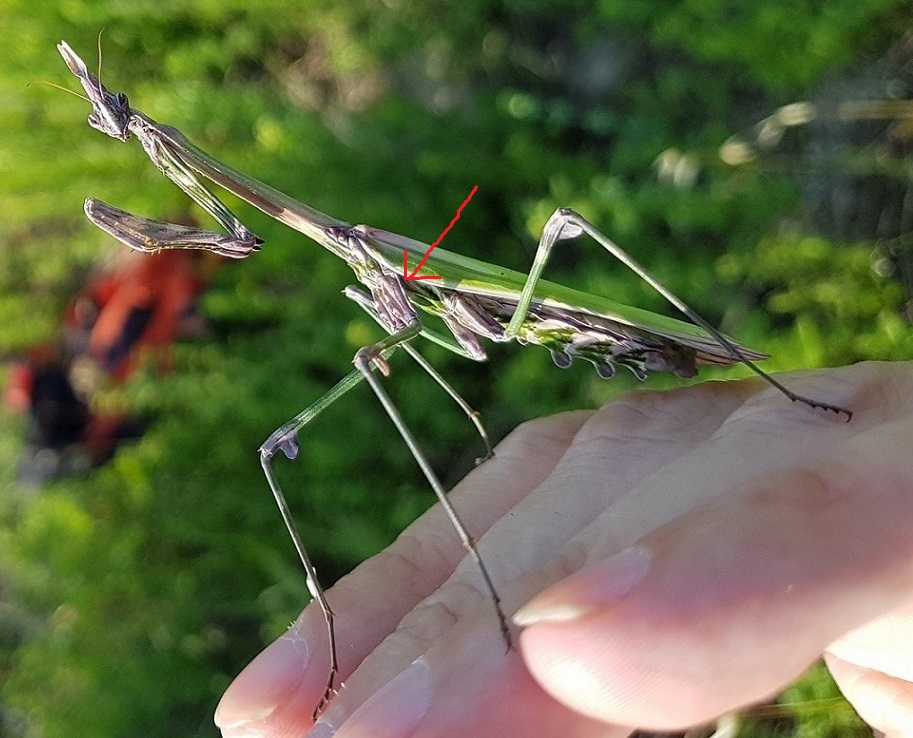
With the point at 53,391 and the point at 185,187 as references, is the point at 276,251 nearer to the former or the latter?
the point at 185,187

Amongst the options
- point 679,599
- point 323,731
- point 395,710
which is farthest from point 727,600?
point 323,731

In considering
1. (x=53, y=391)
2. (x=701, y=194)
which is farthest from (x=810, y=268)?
(x=53, y=391)

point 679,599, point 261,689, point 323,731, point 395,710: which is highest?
point 679,599

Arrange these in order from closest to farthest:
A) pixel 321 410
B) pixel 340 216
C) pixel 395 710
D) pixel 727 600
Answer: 1. pixel 727 600
2. pixel 395 710
3. pixel 321 410
4. pixel 340 216

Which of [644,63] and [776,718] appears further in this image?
[644,63]

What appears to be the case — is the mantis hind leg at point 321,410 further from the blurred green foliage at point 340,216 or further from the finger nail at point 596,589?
the blurred green foliage at point 340,216

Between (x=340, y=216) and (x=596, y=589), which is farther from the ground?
(x=340, y=216)

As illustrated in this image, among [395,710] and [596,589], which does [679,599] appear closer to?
[596,589]
